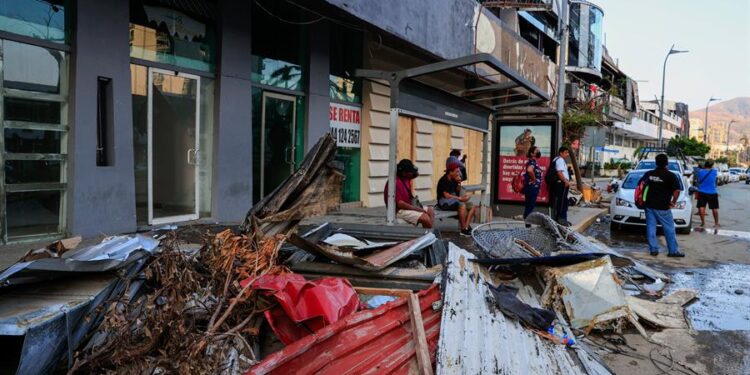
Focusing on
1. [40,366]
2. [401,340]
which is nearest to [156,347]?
[40,366]

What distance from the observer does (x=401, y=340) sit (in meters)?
3.34

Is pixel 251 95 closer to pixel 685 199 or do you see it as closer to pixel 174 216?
pixel 174 216

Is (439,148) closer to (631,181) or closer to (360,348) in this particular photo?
(631,181)

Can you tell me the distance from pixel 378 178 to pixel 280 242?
8267 millimetres

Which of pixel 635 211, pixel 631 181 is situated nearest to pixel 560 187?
pixel 635 211

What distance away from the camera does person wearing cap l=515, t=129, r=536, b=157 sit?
11180 millimetres

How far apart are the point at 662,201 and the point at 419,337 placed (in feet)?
21.3

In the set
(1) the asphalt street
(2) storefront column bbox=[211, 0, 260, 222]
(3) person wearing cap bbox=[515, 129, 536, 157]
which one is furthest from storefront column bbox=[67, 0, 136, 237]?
(3) person wearing cap bbox=[515, 129, 536, 157]

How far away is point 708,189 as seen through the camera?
1203cm

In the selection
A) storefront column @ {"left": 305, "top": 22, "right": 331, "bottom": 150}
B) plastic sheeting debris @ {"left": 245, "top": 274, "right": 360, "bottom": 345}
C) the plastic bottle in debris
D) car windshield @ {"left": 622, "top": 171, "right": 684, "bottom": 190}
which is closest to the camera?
the plastic bottle in debris

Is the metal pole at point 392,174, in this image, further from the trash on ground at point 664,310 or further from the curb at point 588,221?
the curb at point 588,221

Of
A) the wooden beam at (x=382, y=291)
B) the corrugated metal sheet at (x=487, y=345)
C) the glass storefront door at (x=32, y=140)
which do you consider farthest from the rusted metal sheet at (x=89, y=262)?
the glass storefront door at (x=32, y=140)

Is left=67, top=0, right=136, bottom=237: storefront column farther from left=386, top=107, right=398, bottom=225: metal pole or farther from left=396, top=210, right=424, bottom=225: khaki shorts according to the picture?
left=396, top=210, right=424, bottom=225: khaki shorts

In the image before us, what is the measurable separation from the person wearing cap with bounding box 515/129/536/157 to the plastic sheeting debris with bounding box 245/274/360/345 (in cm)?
837
